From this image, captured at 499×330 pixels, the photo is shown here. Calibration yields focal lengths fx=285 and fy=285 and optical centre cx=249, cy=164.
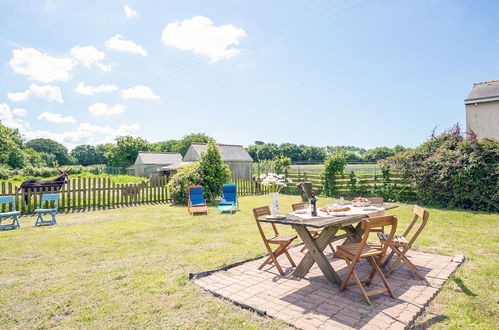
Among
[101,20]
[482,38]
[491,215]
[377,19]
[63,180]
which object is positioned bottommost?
[491,215]

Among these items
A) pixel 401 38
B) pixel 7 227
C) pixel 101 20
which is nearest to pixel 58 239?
pixel 7 227

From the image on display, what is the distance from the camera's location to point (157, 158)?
43.7 m

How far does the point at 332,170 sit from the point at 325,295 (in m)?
11.4

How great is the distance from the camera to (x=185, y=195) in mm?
12367

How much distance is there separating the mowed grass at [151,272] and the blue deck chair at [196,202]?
1407 mm

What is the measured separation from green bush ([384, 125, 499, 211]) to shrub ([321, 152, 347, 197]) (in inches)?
106

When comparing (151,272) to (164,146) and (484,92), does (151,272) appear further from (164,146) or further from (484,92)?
(164,146)

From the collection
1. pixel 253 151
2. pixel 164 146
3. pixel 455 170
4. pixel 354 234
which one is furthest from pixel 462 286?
pixel 253 151

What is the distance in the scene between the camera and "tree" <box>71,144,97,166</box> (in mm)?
103344

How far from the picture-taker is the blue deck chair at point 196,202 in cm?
991

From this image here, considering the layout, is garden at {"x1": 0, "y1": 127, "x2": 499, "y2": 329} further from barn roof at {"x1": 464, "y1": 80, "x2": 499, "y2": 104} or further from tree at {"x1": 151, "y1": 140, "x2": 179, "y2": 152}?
tree at {"x1": 151, "y1": 140, "x2": 179, "y2": 152}

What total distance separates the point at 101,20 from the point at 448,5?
1390cm

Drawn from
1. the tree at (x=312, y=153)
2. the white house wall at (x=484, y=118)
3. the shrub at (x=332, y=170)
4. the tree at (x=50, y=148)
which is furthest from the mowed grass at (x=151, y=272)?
the tree at (x=50, y=148)

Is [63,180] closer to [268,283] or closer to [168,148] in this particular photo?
[268,283]
